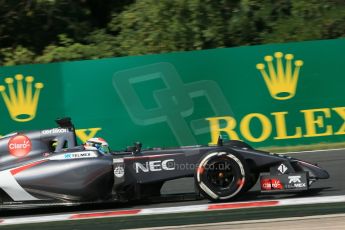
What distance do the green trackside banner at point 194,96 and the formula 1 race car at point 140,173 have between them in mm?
4487

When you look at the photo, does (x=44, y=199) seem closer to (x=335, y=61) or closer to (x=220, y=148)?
(x=220, y=148)

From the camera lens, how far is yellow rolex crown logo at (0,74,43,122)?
37.5ft

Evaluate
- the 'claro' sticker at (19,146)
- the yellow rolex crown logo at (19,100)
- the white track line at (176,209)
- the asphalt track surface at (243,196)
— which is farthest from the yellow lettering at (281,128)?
the 'claro' sticker at (19,146)

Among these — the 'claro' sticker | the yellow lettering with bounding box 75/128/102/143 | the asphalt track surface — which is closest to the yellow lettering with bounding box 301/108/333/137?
the asphalt track surface

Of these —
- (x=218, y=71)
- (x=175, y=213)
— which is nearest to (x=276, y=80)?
(x=218, y=71)

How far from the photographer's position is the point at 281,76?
11.1m

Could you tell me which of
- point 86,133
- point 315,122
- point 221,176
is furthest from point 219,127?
point 221,176

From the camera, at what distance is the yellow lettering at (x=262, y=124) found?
36.0 ft

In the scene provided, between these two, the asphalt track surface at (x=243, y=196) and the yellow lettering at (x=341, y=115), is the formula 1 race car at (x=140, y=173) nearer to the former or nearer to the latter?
→ the asphalt track surface at (x=243, y=196)

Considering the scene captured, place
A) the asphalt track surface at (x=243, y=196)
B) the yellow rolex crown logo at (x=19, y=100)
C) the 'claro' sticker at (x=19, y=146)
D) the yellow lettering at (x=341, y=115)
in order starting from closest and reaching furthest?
the asphalt track surface at (x=243, y=196), the 'claro' sticker at (x=19, y=146), the yellow lettering at (x=341, y=115), the yellow rolex crown logo at (x=19, y=100)

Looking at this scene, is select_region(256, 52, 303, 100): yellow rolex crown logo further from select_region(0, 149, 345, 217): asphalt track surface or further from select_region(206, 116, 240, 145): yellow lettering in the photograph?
select_region(0, 149, 345, 217): asphalt track surface

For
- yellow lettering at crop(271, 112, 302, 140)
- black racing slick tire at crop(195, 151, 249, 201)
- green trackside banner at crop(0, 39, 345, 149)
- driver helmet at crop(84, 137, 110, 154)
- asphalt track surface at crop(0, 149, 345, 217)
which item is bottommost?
asphalt track surface at crop(0, 149, 345, 217)

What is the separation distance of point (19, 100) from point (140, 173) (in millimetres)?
5572

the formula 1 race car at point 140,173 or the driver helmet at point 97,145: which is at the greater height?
the driver helmet at point 97,145
